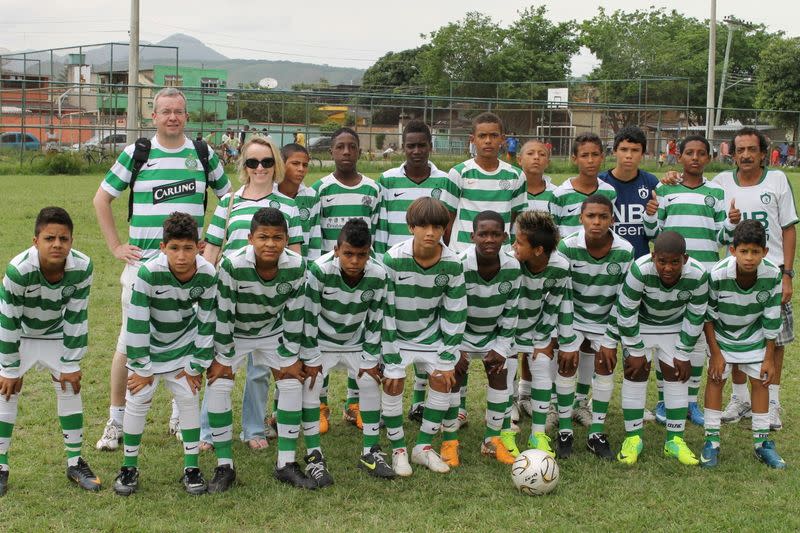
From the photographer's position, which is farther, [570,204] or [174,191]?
[570,204]

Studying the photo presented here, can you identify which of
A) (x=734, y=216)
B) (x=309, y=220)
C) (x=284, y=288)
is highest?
(x=734, y=216)

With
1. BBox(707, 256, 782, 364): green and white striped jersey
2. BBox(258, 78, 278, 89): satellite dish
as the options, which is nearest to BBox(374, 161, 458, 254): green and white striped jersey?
BBox(707, 256, 782, 364): green and white striped jersey

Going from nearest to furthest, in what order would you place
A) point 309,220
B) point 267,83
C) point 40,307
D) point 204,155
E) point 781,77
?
point 40,307 < point 204,155 < point 309,220 < point 781,77 < point 267,83

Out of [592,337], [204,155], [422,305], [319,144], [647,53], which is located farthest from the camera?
[647,53]

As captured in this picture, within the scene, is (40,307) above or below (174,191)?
below

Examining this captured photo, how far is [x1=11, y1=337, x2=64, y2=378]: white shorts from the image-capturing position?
4.77 m

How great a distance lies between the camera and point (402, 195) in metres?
5.96

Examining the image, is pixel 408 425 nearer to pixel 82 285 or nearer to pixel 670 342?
pixel 670 342

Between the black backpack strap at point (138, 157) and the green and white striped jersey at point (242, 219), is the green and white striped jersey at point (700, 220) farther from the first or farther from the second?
the black backpack strap at point (138, 157)

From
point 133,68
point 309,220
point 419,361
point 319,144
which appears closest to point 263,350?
point 419,361

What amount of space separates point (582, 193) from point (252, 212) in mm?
2260

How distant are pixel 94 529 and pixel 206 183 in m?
2.24

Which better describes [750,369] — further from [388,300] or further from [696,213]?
[388,300]

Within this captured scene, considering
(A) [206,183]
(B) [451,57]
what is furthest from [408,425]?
(B) [451,57]
